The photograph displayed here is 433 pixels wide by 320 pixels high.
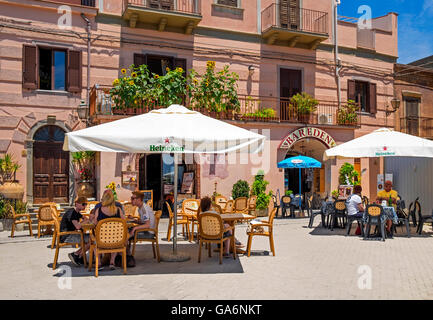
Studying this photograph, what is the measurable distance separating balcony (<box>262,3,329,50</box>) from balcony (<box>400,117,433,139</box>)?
20.4 ft

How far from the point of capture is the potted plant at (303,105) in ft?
56.7

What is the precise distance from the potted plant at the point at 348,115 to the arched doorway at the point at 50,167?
11.1 metres

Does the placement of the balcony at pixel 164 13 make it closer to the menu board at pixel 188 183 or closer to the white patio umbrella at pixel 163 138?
the menu board at pixel 188 183

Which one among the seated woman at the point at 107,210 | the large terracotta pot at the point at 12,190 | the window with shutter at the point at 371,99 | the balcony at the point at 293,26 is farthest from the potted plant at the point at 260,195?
the seated woman at the point at 107,210

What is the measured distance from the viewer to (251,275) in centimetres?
655

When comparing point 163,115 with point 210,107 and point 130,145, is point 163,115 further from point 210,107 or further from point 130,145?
point 210,107

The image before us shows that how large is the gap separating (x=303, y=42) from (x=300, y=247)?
1191 cm

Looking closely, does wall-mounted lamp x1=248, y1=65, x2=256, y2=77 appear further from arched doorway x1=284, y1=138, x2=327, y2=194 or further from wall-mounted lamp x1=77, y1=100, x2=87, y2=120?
wall-mounted lamp x1=77, y1=100, x2=87, y2=120

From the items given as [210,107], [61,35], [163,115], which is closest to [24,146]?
[61,35]

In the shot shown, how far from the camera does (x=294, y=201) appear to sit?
15719mm

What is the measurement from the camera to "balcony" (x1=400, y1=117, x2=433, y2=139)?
823 inches

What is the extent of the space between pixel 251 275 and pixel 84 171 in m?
9.34

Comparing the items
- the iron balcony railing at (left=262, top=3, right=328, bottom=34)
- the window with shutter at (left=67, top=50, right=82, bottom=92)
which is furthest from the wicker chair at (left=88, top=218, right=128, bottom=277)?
the iron balcony railing at (left=262, top=3, right=328, bottom=34)
